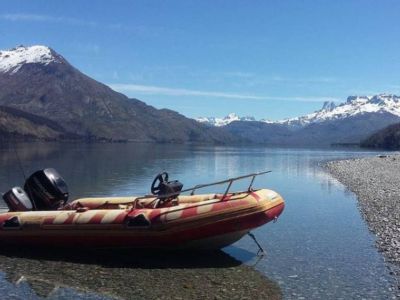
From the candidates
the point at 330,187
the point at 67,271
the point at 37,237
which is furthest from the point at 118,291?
the point at 330,187

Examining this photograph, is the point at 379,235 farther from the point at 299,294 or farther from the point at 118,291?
the point at 118,291

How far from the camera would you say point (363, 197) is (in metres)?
28.6

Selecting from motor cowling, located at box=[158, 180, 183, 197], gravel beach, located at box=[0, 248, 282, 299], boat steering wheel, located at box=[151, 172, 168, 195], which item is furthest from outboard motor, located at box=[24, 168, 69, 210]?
motor cowling, located at box=[158, 180, 183, 197]

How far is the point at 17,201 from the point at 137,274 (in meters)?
5.15

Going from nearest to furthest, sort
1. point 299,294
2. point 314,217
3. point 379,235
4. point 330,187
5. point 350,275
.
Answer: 1. point 299,294
2. point 350,275
3. point 379,235
4. point 314,217
5. point 330,187

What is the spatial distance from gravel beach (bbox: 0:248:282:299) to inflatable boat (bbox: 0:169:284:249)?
1.43 feet

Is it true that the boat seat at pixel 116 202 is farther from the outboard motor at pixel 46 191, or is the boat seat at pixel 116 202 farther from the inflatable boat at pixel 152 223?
the inflatable boat at pixel 152 223

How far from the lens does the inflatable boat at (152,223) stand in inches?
523

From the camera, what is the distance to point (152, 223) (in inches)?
529

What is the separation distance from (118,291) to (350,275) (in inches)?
233

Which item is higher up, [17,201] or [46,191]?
[46,191]

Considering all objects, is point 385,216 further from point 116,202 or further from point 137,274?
point 137,274

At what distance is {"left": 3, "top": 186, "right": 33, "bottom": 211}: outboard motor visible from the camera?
15.3 meters

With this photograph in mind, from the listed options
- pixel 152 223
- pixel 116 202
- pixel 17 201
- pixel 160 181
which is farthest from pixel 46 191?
pixel 152 223
